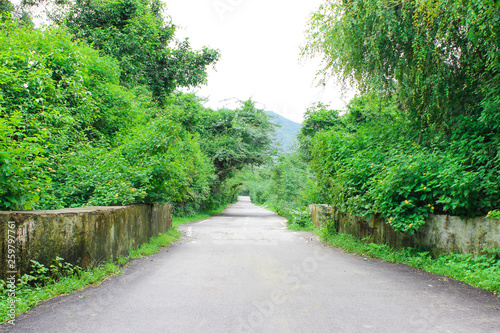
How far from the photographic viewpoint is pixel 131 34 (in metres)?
18.9

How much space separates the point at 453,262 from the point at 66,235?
6.52 metres

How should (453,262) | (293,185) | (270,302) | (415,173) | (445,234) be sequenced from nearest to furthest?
(270,302) < (453,262) < (445,234) < (415,173) < (293,185)

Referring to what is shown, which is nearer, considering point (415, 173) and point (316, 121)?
point (415, 173)

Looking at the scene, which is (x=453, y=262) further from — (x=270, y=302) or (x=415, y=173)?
(x=270, y=302)

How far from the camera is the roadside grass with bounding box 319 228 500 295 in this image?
5.22 meters

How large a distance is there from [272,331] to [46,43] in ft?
39.7

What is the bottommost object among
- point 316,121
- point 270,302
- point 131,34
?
point 270,302

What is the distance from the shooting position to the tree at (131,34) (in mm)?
18875

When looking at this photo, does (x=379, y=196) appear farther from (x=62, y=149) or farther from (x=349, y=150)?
(x=62, y=149)

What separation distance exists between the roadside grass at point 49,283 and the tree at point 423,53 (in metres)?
7.41

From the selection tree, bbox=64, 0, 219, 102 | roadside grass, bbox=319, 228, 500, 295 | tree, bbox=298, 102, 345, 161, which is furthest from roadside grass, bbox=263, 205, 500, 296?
tree, bbox=298, 102, 345, 161

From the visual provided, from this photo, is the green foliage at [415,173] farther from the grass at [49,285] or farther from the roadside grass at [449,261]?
the grass at [49,285]

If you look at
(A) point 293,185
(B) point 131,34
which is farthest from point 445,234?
(A) point 293,185

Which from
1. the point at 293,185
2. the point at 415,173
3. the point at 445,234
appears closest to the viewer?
the point at 445,234
